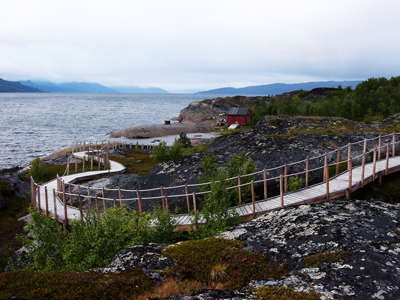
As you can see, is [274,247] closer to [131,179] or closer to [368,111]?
[131,179]

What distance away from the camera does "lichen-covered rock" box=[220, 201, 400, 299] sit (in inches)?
264

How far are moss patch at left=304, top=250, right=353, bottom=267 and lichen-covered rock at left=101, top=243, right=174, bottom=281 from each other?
3424 millimetres

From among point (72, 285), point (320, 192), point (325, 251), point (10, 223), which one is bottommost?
point (10, 223)

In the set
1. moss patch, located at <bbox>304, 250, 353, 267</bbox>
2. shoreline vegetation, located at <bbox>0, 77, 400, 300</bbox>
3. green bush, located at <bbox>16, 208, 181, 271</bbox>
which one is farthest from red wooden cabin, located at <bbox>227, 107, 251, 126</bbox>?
moss patch, located at <bbox>304, 250, 353, 267</bbox>

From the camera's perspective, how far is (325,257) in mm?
7918

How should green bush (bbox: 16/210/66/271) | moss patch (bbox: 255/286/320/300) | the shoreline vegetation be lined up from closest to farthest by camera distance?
moss patch (bbox: 255/286/320/300), the shoreline vegetation, green bush (bbox: 16/210/66/271)

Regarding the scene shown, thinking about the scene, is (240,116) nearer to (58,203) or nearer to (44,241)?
(58,203)

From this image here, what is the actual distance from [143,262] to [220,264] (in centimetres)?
196

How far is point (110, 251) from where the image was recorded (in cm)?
1073

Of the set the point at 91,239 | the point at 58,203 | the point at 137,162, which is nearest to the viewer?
the point at 91,239

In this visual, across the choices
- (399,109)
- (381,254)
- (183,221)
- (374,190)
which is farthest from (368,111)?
(381,254)

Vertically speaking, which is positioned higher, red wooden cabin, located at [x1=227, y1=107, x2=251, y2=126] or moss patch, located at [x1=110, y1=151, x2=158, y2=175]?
red wooden cabin, located at [x1=227, y1=107, x2=251, y2=126]

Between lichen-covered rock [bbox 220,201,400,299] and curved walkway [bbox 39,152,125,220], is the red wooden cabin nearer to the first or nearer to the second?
curved walkway [bbox 39,152,125,220]

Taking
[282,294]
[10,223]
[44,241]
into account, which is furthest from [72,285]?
[10,223]
